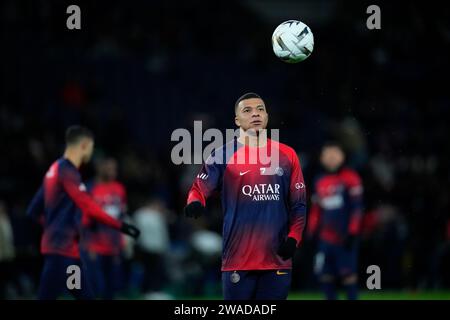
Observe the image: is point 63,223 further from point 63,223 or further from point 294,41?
point 294,41

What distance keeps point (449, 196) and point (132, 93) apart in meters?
8.01

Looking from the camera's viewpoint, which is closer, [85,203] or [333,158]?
[85,203]

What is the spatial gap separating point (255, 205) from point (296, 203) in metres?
0.38

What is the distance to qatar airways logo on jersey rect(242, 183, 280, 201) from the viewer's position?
767 cm

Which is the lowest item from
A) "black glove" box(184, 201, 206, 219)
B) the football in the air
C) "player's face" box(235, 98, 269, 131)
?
"black glove" box(184, 201, 206, 219)

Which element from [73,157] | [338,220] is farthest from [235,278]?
[338,220]

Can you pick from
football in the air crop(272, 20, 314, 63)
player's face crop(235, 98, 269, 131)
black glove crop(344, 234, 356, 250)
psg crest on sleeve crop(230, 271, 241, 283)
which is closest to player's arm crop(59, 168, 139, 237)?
psg crest on sleeve crop(230, 271, 241, 283)

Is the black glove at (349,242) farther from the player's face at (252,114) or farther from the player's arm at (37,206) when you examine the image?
the player's face at (252,114)

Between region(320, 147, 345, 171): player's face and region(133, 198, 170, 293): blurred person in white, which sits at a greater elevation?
region(320, 147, 345, 171): player's face

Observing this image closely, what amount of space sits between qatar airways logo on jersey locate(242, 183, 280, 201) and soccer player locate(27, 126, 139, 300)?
1.86 meters

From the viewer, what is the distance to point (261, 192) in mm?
7672

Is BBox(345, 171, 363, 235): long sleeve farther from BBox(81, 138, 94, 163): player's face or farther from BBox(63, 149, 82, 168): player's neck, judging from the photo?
BBox(63, 149, 82, 168): player's neck

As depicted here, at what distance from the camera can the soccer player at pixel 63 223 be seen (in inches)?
362
